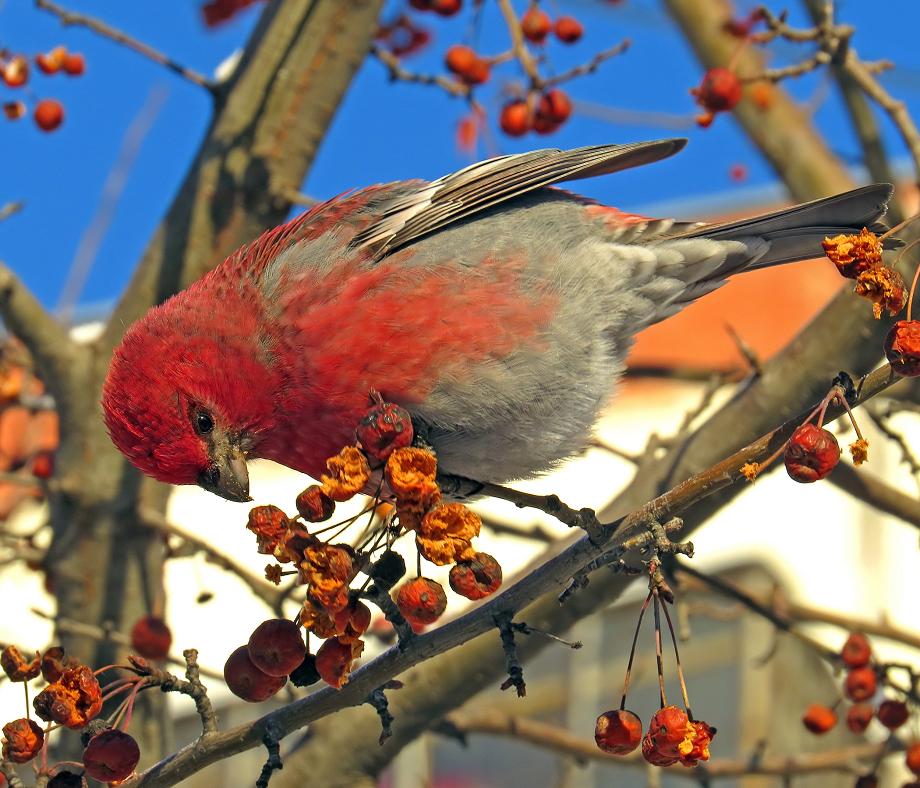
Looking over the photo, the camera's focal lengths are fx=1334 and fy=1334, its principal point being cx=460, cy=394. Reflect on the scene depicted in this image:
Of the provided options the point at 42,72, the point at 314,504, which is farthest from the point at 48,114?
the point at 314,504

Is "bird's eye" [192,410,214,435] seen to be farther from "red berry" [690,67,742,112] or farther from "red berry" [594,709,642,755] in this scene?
"red berry" [690,67,742,112]

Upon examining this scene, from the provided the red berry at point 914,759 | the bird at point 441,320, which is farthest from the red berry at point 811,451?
the red berry at point 914,759

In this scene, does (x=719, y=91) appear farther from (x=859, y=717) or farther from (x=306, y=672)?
(x=306, y=672)

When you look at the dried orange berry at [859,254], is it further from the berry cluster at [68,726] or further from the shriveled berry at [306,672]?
the berry cluster at [68,726]

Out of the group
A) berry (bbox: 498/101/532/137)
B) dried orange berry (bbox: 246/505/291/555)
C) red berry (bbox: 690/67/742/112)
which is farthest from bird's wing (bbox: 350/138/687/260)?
dried orange berry (bbox: 246/505/291/555)

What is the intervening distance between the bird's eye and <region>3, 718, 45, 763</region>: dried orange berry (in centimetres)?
90

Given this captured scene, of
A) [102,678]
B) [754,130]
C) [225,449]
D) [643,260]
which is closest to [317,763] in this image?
[102,678]

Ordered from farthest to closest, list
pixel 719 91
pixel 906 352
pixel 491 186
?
pixel 719 91 → pixel 491 186 → pixel 906 352

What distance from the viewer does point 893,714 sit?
136 inches

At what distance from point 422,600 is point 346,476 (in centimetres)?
26

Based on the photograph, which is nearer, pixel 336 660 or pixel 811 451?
pixel 811 451

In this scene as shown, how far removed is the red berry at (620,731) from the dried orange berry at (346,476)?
61 centimetres

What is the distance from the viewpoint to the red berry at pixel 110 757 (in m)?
2.30

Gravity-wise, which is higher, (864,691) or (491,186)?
(491,186)
